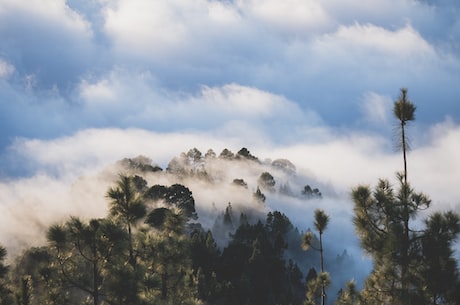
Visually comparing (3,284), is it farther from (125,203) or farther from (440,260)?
(440,260)

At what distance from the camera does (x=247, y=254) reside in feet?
297

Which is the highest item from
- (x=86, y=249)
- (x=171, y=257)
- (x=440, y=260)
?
(x=171, y=257)

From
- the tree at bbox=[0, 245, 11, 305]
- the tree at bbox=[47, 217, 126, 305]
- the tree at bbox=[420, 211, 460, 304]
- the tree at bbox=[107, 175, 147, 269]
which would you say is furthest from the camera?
the tree at bbox=[0, 245, 11, 305]

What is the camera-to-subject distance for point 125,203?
18.1 m

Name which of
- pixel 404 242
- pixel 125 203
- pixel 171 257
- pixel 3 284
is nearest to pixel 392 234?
pixel 404 242

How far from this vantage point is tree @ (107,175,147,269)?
18078 millimetres

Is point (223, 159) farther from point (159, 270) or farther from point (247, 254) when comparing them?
point (159, 270)

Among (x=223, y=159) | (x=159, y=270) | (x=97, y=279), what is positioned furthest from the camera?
(x=223, y=159)

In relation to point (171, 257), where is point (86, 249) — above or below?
below

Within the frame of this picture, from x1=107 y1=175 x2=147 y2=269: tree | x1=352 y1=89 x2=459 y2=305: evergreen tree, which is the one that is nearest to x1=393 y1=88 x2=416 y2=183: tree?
x1=352 y1=89 x2=459 y2=305: evergreen tree

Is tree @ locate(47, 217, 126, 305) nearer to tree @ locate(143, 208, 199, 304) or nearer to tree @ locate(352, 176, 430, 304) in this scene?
tree @ locate(143, 208, 199, 304)

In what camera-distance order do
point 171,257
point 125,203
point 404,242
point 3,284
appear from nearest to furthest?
point 404,242
point 125,203
point 3,284
point 171,257

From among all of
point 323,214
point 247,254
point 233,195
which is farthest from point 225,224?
point 323,214

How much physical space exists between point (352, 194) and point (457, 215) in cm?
299
